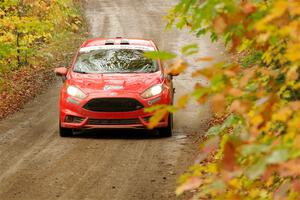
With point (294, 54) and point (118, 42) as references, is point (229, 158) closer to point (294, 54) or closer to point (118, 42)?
point (294, 54)

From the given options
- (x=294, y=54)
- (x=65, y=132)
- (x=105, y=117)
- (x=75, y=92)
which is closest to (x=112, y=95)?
(x=105, y=117)

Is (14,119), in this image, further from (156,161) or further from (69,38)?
(69,38)

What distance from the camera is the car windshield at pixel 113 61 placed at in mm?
12031

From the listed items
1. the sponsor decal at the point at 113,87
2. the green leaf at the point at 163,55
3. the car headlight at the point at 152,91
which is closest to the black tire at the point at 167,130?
the car headlight at the point at 152,91

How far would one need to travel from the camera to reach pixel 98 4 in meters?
38.4

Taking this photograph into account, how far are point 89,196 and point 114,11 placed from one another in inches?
1133

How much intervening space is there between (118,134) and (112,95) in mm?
1082

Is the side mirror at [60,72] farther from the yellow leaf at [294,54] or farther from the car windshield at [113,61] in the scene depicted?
the yellow leaf at [294,54]

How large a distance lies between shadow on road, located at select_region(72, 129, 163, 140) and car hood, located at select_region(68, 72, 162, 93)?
95cm

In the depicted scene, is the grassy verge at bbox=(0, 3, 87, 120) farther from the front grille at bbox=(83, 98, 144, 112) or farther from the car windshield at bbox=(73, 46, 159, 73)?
the front grille at bbox=(83, 98, 144, 112)

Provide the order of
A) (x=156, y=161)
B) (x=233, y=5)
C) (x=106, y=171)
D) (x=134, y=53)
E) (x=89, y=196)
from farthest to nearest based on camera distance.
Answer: (x=134, y=53)
(x=156, y=161)
(x=106, y=171)
(x=89, y=196)
(x=233, y=5)

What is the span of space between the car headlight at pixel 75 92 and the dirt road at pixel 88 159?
81cm

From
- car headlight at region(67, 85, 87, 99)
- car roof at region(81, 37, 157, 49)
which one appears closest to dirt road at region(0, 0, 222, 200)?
car headlight at region(67, 85, 87, 99)

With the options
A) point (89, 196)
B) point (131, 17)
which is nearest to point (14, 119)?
point (89, 196)
